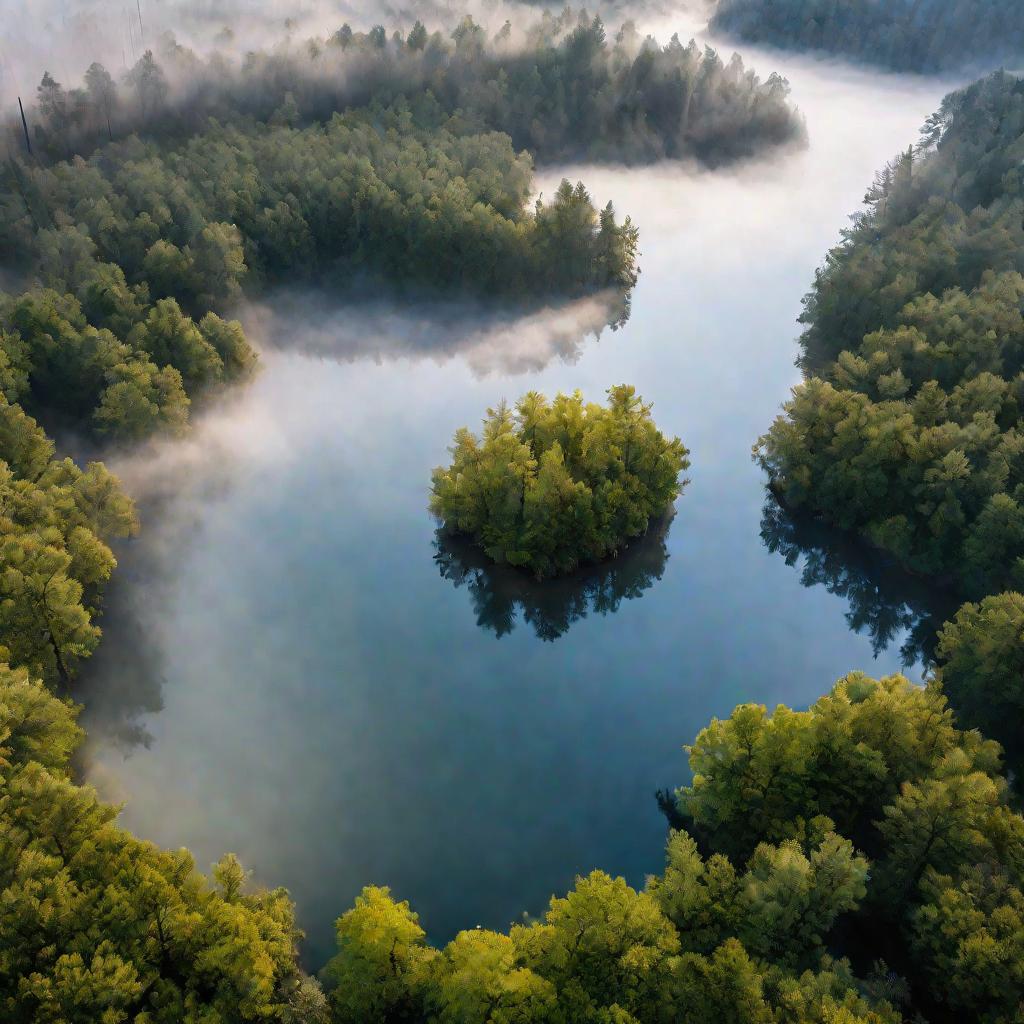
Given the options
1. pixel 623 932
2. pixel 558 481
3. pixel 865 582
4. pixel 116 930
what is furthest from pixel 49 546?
pixel 865 582

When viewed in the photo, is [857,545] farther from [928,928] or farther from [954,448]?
[928,928]

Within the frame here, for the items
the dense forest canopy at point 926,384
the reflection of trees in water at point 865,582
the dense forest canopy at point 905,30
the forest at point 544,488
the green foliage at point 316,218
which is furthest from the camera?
the dense forest canopy at point 905,30

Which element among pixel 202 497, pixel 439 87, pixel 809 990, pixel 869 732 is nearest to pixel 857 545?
pixel 869 732

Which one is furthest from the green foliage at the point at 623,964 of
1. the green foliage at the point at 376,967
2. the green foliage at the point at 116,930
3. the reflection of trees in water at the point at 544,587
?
the reflection of trees in water at the point at 544,587

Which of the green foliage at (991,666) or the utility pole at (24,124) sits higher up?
the utility pole at (24,124)

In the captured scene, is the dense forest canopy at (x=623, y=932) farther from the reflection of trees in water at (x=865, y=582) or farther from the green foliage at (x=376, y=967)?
the reflection of trees in water at (x=865, y=582)

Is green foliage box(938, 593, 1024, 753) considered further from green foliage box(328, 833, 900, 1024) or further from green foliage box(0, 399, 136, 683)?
green foliage box(0, 399, 136, 683)

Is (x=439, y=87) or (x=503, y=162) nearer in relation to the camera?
(x=503, y=162)
